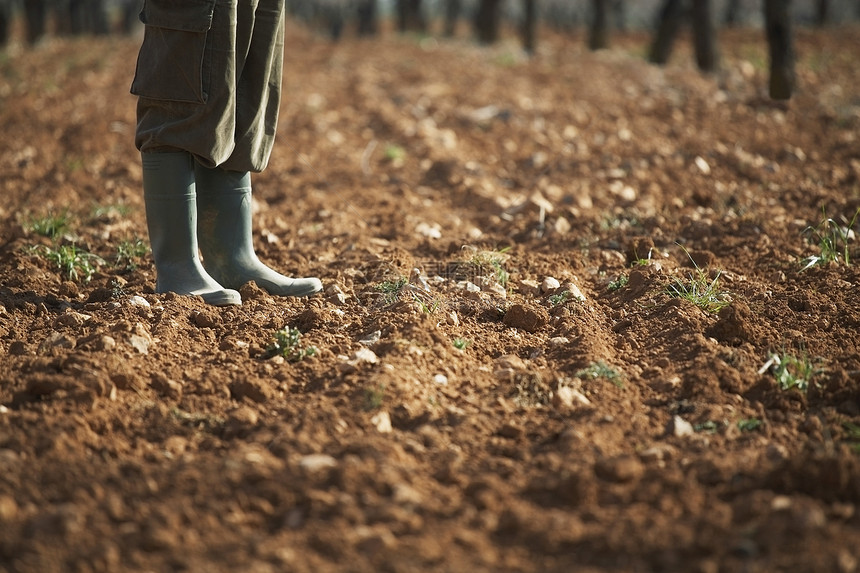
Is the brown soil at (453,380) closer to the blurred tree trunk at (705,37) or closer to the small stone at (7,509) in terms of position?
the small stone at (7,509)

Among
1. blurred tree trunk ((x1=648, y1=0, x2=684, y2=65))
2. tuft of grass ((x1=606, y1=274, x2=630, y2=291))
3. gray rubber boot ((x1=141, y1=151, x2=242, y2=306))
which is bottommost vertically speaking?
tuft of grass ((x1=606, y1=274, x2=630, y2=291))

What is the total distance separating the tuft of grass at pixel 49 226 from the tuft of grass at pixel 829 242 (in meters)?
3.29

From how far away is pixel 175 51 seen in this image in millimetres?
2807

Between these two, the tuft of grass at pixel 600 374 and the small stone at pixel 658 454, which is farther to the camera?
the tuft of grass at pixel 600 374

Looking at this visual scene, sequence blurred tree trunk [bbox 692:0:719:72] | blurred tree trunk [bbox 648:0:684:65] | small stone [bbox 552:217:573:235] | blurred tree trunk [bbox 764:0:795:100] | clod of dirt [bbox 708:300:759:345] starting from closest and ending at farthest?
1. clod of dirt [bbox 708:300:759:345]
2. small stone [bbox 552:217:573:235]
3. blurred tree trunk [bbox 764:0:795:100]
4. blurred tree trunk [bbox 692:0:719:72]
5. blurred tree trunk [bbox 648:0:684:65]

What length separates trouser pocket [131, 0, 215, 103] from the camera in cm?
276

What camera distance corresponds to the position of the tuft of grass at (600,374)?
8.59 ft

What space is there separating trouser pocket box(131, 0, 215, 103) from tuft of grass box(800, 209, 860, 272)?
2487 mm

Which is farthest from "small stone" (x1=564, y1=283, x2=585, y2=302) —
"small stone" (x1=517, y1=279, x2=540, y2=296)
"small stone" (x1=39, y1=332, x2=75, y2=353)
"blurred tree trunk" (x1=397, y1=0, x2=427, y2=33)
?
"blurred tree trunk" (x1=397, y1=0, x2=427, y2=33)

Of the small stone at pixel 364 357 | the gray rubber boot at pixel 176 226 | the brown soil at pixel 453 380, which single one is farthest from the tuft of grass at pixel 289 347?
the gray rubber boot at pixel 176 226

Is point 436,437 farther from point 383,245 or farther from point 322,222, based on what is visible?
point 322,222

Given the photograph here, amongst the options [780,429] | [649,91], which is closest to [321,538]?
[780,429]

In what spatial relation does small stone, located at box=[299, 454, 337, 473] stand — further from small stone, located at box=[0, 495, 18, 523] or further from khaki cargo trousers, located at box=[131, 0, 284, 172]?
khaki cargo trousers, located at box=[131, 0, 284, 172]

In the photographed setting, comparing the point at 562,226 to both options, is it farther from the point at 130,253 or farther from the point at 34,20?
the point at 34,20
